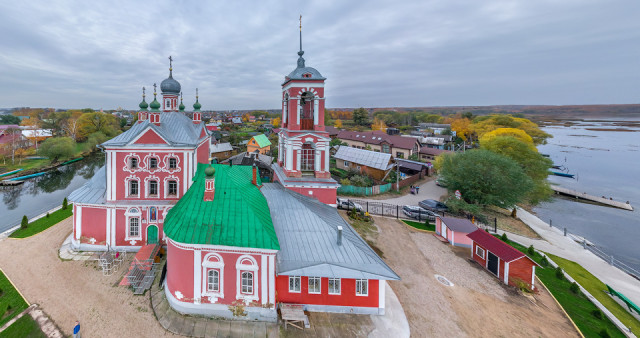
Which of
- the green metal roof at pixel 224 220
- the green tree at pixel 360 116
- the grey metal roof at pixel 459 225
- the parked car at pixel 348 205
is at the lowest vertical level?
the parked car at pixel 348 205

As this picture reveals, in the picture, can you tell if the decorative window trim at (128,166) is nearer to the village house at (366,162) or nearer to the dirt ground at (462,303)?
the dirt ground at (462,303)

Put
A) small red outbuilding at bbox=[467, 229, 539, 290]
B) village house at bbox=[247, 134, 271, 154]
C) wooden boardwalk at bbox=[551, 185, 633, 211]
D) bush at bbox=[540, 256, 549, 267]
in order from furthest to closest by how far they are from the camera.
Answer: village house at bbox=[247, 134, 271, 154]
wooden boardwalk at bbox=[551, 185, 633, 211]
bush at bbox=[540, 256, 549, 267]
small red outbuilding at bbox=[467, 229, 539, 290]

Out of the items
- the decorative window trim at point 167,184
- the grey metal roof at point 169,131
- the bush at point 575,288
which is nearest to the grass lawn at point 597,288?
the bush at point 575,288

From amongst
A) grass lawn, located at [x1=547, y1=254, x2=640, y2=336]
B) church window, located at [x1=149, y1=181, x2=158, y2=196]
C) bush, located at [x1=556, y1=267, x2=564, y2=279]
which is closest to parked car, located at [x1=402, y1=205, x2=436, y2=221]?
grass lawn, located at [x1=547, y1=254, x2=640, y2=336]

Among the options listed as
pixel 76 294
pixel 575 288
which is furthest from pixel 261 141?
pixel 575 288

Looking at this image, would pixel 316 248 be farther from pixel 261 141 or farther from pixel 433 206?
pixel 261 141

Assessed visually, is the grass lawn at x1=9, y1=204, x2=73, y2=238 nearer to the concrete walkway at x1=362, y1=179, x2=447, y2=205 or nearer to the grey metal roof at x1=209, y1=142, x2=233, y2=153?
the concrete walkway at x1=362, y1=179, x2=447, y2=205
